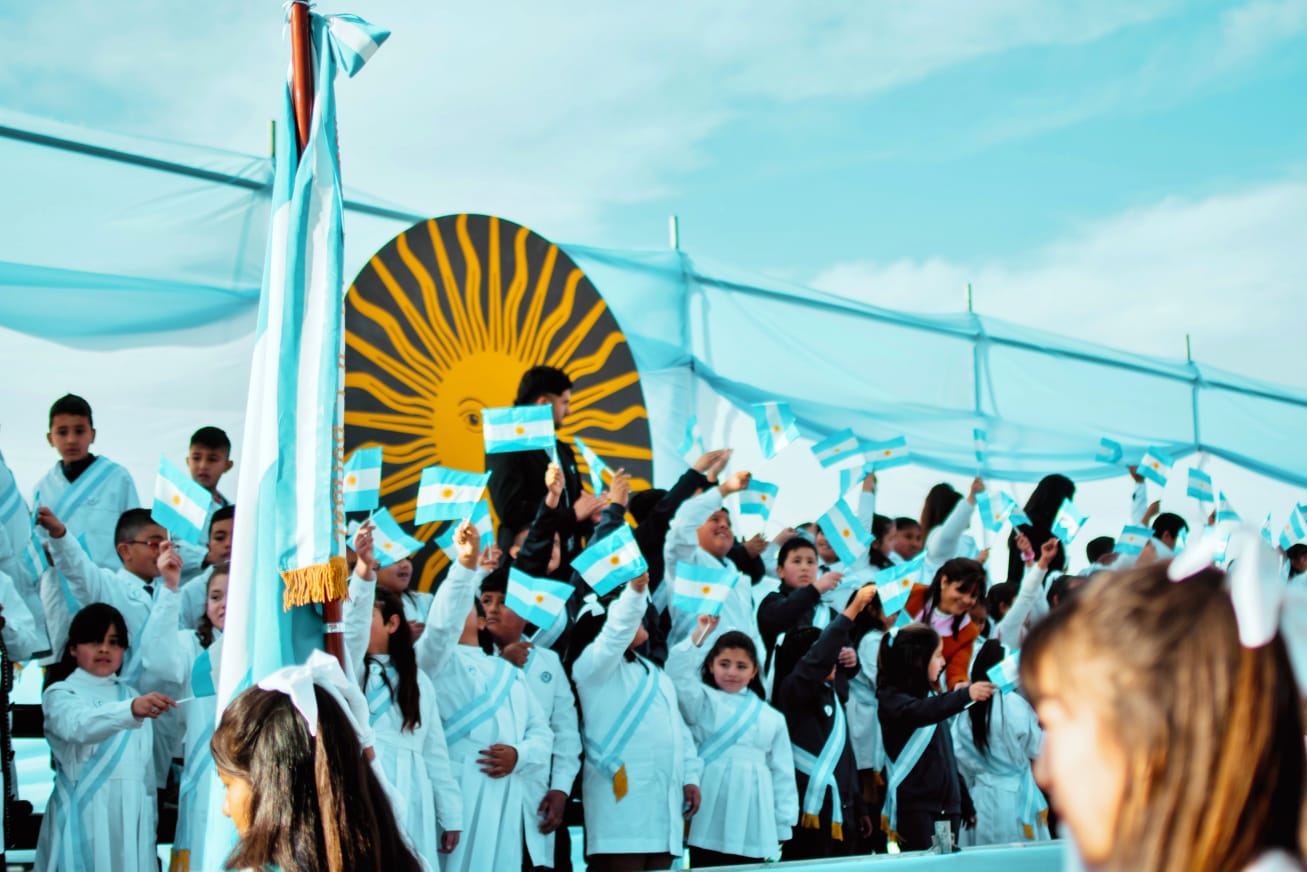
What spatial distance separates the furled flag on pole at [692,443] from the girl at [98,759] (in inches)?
115

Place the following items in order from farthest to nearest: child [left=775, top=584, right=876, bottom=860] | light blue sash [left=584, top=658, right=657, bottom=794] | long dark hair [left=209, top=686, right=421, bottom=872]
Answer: child [left=775, top=584, right=876, bottom=860] < light blue sash [left=584, top=658, right=657, bottom=794] < long dark hair [left=209, top=686, right=421, bottom=872]

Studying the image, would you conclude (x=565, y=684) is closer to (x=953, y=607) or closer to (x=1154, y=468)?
(x=953, y=607)

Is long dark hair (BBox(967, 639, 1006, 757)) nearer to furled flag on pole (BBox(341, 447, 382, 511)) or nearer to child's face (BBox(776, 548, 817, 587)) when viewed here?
child's face (BBox(776, 548, 817, 587))

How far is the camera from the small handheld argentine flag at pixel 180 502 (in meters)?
4.92

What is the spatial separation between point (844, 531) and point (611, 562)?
183 cm

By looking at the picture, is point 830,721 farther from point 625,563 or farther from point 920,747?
point 625,563

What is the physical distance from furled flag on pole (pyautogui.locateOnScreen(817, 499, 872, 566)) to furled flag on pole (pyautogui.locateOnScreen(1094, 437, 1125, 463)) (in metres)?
3.39

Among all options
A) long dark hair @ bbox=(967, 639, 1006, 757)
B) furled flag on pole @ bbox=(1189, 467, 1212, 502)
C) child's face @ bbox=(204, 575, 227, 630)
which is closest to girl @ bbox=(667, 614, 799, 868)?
long dark hair @ bbox=(967, 639, 1006, 757)

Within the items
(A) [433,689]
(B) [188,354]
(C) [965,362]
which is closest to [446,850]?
(A) [433,689]

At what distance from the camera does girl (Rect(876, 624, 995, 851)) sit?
6578 mm

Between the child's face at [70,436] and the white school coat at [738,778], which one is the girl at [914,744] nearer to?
the white school coat at [738,778]

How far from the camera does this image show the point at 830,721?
6426 mm

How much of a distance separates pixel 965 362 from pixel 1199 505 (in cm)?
196

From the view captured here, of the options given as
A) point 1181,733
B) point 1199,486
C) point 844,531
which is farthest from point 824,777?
point 1181,733
